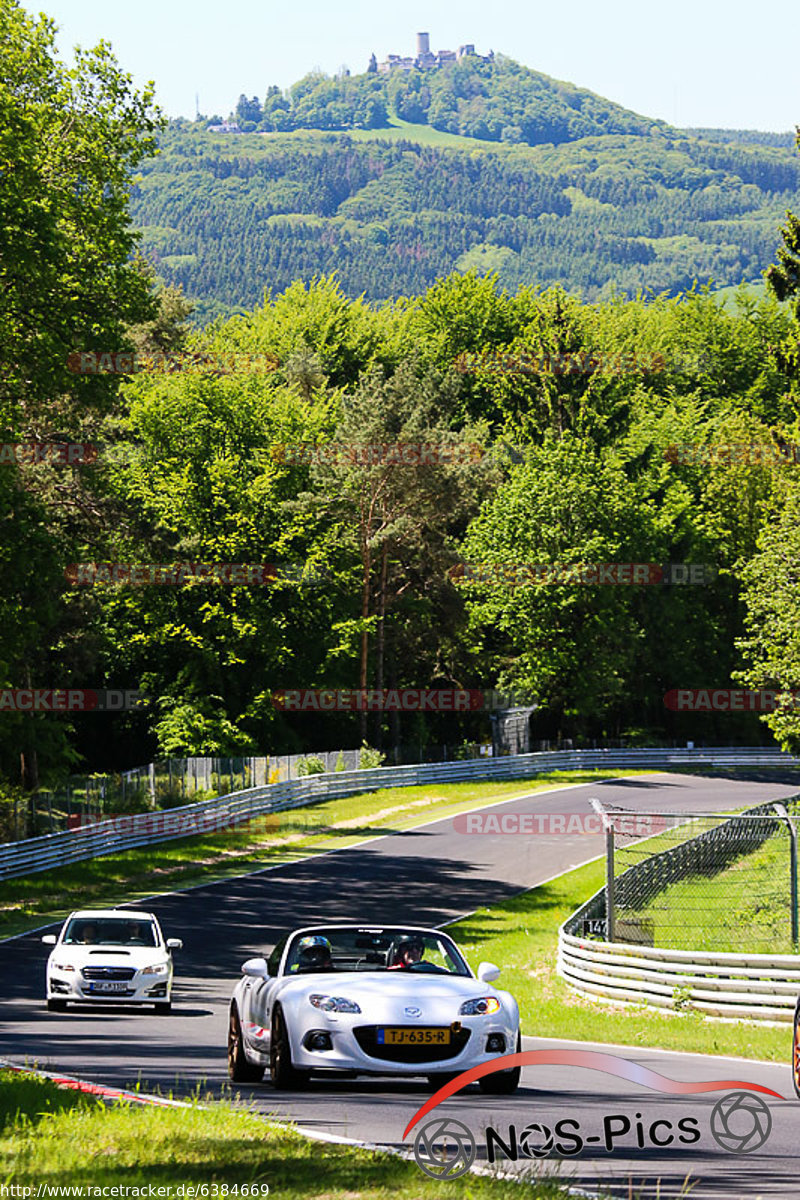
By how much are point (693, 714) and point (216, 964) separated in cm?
5808

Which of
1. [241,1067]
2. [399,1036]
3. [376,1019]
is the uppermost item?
[376,1019]

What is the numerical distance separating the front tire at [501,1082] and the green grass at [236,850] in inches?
831

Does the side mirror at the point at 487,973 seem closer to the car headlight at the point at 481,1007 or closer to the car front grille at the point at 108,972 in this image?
the car headlight at the point at 481,1007

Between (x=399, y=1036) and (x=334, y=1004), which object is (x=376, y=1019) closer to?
(x=399, y=1036)

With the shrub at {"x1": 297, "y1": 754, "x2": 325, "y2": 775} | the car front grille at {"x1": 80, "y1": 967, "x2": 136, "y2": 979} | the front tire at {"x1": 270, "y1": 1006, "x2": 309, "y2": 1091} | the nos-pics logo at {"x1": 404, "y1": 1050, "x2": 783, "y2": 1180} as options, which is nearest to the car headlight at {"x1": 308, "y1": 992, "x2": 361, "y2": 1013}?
the front tire at {"x1": 270, "y1": 1006, "x2": 309, "y2": 1091}

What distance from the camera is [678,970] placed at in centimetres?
1991

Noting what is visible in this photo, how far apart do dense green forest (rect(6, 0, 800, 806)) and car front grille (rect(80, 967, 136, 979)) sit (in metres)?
15.5

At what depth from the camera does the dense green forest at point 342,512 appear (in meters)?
35.4

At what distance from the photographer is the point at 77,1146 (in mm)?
8117

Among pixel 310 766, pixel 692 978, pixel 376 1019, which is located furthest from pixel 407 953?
pixel 310 766

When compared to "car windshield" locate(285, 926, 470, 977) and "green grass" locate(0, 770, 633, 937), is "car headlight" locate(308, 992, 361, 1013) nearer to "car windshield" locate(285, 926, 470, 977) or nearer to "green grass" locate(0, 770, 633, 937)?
"car windshield" locate(285, 926, 470, 977)

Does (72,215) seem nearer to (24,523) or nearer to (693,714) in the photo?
(24,523)

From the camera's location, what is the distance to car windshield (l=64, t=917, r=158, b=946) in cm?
2150

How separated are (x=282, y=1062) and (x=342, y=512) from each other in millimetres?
56795
